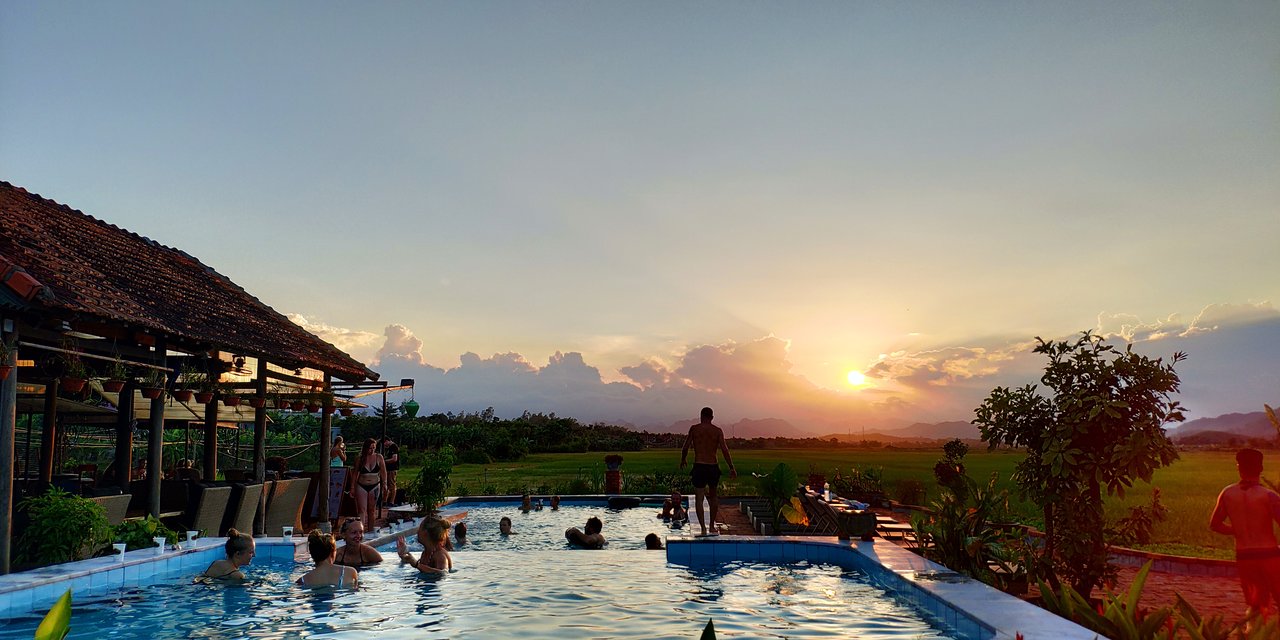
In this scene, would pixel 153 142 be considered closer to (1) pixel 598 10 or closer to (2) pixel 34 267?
(2) pixel 34 267

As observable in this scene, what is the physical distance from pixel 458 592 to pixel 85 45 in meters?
10.5

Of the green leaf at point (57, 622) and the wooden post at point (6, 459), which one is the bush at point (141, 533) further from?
the green leaf at point (57, 622)

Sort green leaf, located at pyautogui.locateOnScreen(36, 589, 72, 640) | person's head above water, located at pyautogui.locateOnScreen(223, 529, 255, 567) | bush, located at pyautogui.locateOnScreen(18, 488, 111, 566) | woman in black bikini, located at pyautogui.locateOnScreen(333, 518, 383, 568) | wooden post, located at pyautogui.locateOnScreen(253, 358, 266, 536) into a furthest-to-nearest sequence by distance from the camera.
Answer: wooden post, located at pyautogui.locateOnScreen(253, 358, 266, 536) → woman in black bikini, located at pyautogui.locateOnScreen(333, 518, 383, 568) → person's head above water, located at pyautogui.locateOnScreen(223, 529, 255, 567) → bush, located at pyautogui.locateOnScreen(18, 488, 111, 566) → green leaf, located at pyautogui.locateOnScreen(36, 589, 72, 640)

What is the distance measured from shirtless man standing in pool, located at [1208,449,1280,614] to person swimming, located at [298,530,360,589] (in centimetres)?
894

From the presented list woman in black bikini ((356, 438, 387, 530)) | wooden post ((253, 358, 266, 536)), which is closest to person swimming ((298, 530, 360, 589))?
wooden post ((253, 358, 266, 536))

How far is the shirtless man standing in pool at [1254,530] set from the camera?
7.26 metres

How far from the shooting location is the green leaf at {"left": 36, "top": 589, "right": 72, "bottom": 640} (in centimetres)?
196

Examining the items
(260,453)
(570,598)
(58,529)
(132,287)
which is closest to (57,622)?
(570,598)

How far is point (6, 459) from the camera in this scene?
8.70 m

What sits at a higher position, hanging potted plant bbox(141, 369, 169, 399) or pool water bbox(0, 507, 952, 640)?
hanging potted plant bbox(141, 369, 169, 399)

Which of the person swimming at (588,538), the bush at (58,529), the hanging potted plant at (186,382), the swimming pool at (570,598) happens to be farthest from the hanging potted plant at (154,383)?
the person swimming at (588,538)

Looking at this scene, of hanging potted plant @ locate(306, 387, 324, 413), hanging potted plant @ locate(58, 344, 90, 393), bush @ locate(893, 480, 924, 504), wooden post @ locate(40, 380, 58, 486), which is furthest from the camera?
bush @ locate(893, 480, 924, 504)

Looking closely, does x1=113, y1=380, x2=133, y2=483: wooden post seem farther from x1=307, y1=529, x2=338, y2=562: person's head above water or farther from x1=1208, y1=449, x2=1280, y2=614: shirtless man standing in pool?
x1=1208, y1=449, x2=1280, y2=614: shirtless man standing in pool

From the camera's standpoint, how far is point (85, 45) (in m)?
13.4
